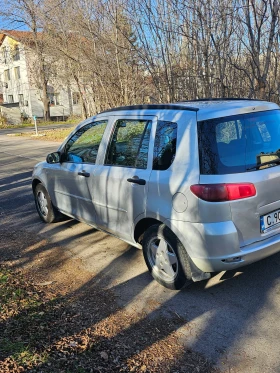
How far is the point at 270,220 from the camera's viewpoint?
10.6 feet

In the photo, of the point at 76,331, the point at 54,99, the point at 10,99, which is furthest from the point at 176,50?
the point at 10,99

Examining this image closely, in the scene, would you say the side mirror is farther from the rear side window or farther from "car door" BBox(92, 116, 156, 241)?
the rear side window

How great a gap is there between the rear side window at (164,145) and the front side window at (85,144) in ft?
3.39

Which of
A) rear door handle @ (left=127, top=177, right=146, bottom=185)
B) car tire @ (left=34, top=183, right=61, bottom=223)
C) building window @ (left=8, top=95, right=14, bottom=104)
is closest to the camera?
rear door handle @ (left=127, top=177, right=146, bottom=185)

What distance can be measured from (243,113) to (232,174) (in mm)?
683

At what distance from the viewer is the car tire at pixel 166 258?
335 cm

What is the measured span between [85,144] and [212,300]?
102 inches

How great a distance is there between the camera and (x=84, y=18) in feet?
42.4

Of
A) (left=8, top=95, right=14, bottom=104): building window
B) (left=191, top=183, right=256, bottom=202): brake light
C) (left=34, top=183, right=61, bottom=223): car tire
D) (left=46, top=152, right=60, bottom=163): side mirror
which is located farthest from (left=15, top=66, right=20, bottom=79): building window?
(left=191, top=183, right=256, bottom=202): brake light

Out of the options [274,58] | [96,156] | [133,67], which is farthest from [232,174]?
[133,67]

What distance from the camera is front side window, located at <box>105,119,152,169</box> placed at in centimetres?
368

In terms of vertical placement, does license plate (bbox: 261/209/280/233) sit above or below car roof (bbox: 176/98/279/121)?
below

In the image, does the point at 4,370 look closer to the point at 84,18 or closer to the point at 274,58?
the point at 274,58

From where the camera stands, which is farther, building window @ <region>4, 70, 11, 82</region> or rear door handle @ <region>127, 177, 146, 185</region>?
building window @ <region>4, 70, 11, 82</region>
